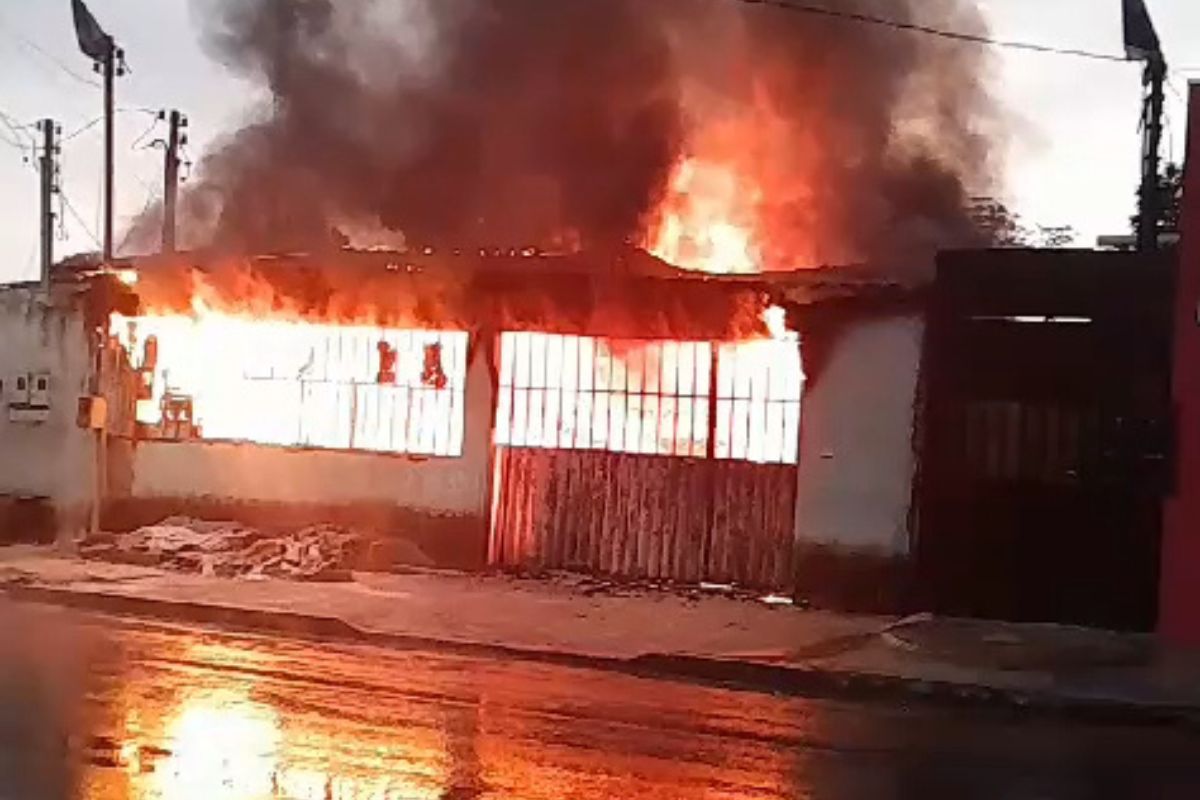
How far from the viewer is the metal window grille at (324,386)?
18938mm

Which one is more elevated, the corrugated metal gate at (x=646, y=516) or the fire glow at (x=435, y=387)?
the fire glow at (x=435, y=387)

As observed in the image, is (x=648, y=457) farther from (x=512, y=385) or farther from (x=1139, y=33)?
(x=1139, y=33)

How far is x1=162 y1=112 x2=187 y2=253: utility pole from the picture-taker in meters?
32.2

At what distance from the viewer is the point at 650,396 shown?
59.8 ft

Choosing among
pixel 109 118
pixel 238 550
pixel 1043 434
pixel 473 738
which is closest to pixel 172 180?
pixel 109 118

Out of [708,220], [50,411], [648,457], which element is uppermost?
[708,220]

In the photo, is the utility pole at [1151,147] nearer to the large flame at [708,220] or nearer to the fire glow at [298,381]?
the large flame at [708,220]

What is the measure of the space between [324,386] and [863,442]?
6.26 meters

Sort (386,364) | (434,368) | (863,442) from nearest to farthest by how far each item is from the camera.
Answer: (863,442)
(434,368)
(386,364)

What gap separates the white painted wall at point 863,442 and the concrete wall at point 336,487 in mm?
3615

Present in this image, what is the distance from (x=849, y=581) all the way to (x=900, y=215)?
39.2ft

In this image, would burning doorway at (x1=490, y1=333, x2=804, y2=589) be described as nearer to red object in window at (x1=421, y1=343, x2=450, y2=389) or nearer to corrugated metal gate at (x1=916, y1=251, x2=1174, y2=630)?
red object in window at (x1=421, y1=343, x2=450, y2=389)


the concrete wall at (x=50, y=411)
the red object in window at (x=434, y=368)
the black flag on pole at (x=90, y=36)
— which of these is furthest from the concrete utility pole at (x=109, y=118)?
the red object in window at (x=434, y=368)

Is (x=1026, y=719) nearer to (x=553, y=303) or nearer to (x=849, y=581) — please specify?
(x=849, y=581)
